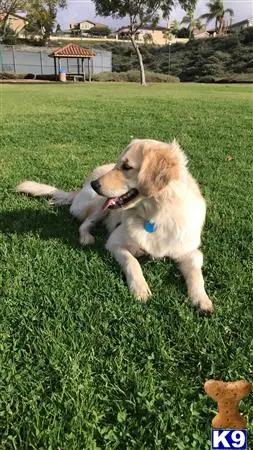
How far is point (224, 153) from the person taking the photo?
22.9ft

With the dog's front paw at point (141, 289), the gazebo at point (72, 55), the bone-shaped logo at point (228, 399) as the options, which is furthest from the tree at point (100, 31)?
the bone-shaped logo at point (228, 399)

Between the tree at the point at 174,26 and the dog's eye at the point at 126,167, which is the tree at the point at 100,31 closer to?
the tree at the point at 174,26

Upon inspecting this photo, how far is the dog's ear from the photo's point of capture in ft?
9.80

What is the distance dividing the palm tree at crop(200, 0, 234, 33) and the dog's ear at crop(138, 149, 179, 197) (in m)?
85.7

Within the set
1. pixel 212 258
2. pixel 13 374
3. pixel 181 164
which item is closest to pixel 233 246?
pixel 212 258

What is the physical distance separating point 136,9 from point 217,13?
50166 millimetres

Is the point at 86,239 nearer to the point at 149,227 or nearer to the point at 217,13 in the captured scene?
the point at 149,227

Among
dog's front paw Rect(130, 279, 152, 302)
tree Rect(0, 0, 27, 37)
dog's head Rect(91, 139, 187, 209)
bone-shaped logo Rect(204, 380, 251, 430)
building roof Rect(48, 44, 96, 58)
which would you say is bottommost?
building roof Rect(48, 44, 96, 58)

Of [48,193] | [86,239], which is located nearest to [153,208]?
[86,239]

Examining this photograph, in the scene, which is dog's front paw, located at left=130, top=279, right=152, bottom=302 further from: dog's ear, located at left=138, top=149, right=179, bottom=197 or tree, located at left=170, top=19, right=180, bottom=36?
tree, located at left=170, top=19, right=180, bottom=36

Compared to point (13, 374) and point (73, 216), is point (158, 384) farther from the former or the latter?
point (73, 216)

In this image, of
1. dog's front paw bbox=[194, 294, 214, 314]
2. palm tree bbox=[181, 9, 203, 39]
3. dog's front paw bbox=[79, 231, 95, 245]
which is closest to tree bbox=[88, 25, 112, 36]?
palm tree bbox=[181, 9, 203, 39]

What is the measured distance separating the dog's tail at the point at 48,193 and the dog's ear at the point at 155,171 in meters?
1.75

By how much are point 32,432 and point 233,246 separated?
2211 millimetres
